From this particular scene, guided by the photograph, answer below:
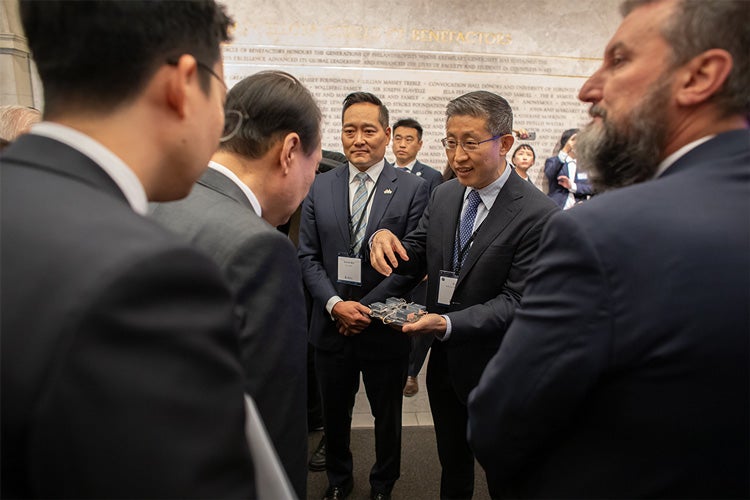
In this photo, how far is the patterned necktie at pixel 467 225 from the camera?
2007 millimetres

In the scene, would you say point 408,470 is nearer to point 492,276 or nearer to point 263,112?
point 492,276

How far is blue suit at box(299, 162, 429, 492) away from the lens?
224 cm

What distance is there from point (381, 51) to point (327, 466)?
509cm

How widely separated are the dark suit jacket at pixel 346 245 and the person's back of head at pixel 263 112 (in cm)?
110

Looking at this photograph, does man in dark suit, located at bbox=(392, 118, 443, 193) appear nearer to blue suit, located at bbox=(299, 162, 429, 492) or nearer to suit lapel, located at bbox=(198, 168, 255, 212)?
blue suit, located at bbox=(299, 162, 429, 492)

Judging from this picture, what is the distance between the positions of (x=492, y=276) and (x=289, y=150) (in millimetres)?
1008

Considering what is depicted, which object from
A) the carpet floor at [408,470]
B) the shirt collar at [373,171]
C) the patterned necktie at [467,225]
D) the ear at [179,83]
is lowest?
the carpet floor at [408,470]

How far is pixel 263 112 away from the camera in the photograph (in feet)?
4.05

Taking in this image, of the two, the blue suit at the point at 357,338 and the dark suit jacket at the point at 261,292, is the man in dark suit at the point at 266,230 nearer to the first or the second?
the dark suit jacket at the point at 261,292

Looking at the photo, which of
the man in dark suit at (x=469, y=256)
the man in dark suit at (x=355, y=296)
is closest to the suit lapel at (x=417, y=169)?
the man in dark suit at (x=355, y=296)

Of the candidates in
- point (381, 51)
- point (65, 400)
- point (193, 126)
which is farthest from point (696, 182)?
point (381, 51)

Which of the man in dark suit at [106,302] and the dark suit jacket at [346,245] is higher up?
the man in dark suit at [106,302]

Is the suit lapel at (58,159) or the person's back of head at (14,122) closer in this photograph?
the suit lapel at (58,159)

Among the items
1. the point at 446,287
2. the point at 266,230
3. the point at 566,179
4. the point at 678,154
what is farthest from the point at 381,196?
the point at 566,179
